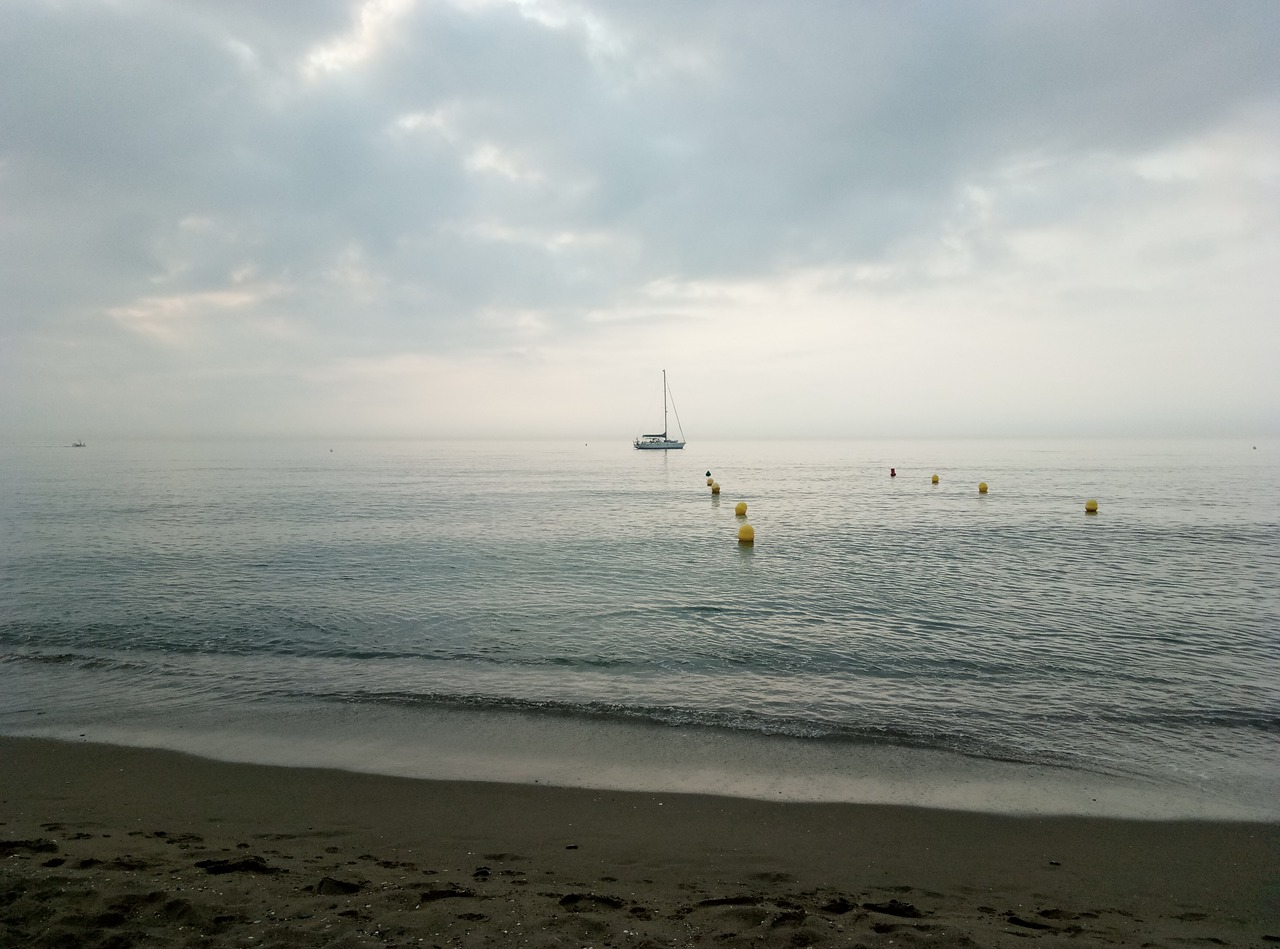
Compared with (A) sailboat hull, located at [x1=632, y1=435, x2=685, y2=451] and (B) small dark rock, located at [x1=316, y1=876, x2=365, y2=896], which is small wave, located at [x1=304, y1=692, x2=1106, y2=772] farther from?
(A) sailboat hull, located at [x1=632, y1=435, x2=685, y2=451]

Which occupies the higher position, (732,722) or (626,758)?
(626,758)

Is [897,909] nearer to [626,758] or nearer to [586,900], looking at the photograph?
[586,900]

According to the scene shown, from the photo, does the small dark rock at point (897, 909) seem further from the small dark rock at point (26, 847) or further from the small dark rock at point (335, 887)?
the small dark rock at point (26, 847)

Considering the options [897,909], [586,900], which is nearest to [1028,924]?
[897,909]

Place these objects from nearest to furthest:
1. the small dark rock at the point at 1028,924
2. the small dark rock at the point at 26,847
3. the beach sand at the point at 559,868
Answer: the beach sand at the point at 559,868, the small dark rock at the point at 1028,924, the small dark rock at the point at 26,847

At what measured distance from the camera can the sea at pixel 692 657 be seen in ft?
29.1

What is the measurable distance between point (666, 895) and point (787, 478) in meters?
71.7

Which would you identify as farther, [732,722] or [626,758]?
[732,722]

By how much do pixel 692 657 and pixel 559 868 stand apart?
8055mm

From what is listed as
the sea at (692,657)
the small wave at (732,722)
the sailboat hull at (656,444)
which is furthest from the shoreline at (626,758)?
the sailboat hull at (656,444)

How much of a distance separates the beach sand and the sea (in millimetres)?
650

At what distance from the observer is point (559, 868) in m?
6.18

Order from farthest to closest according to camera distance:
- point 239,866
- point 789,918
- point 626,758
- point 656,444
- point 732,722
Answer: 1. point 656,444
2. point 732,722
3. point 626,758
4. point 239,866
5. point 789,918

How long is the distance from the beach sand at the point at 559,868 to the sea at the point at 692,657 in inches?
25.6
